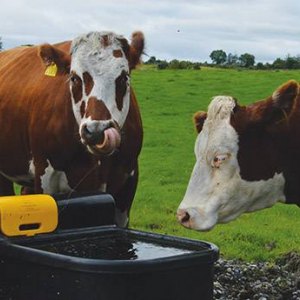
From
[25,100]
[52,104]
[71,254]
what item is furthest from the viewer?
[25,100]

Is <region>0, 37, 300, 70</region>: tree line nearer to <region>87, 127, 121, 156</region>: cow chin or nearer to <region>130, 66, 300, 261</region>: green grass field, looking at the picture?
<region>130, 66, 300, 261</region>: green grass field

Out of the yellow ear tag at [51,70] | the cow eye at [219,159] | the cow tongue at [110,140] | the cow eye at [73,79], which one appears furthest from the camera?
the yellow ear tag at [51,70]

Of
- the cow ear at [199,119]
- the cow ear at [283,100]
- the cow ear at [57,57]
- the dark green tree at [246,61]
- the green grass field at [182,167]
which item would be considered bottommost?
the green grass field at [182,167]

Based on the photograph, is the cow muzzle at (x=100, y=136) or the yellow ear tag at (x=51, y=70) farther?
the yellow ear tag at (x=51, y=70)

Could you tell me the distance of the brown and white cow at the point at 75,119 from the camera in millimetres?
6203

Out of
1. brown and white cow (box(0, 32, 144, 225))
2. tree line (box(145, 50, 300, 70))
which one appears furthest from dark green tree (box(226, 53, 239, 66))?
brown and white cow (box(0, 32, 144, 225))

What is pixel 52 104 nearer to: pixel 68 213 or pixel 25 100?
pixel 25 100

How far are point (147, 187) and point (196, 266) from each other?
878 cm

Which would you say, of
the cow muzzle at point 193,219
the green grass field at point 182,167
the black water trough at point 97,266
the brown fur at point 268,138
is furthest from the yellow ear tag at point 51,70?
the black water trough at point 97,266

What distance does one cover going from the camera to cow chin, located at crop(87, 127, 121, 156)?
5836 mm

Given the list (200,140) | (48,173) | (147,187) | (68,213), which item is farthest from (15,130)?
(147,187)

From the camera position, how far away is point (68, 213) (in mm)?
4238

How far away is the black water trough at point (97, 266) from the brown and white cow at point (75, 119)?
5.54 ft

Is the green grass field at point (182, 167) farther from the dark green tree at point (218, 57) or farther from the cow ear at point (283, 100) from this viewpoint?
the dark green tree at point (218, 57)
